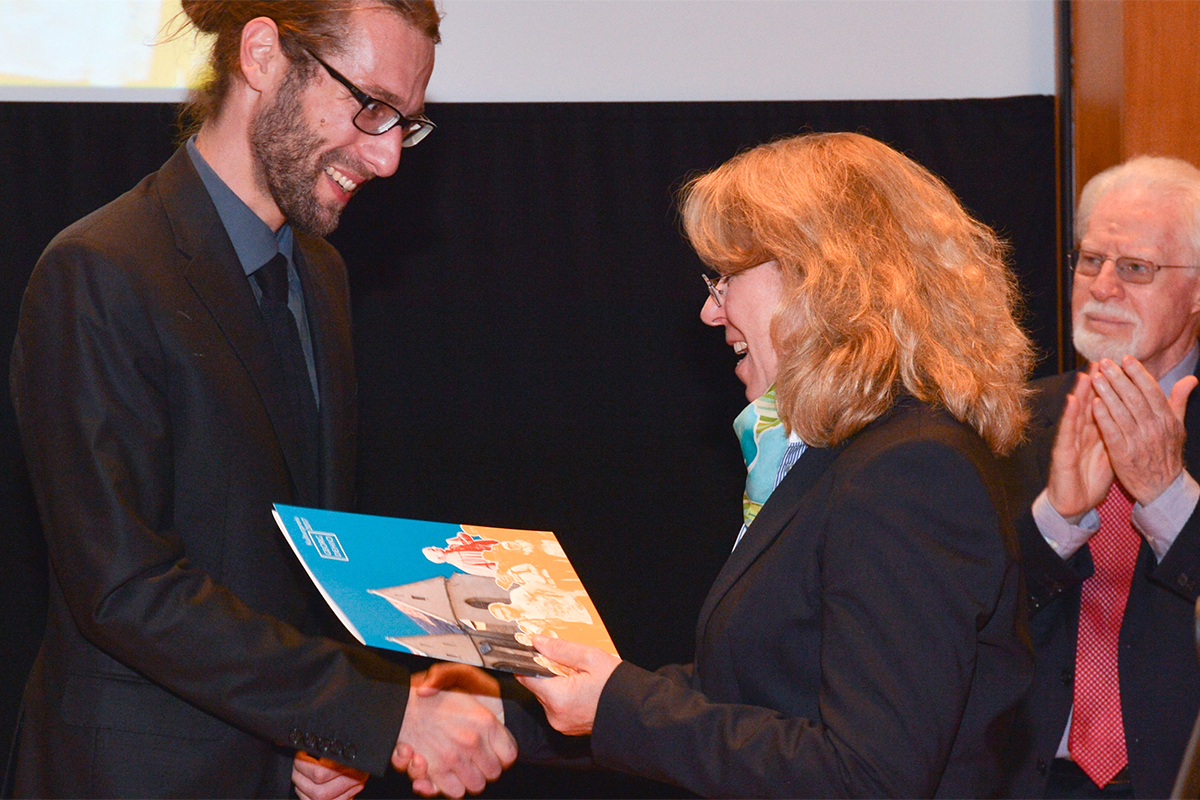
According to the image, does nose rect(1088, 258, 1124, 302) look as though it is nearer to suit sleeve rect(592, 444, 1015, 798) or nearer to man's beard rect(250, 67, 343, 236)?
suit sleeve rect(592, 444, 1015, 798)

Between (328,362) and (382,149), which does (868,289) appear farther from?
(328,362)

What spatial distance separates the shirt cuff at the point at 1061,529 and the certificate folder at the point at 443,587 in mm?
1139

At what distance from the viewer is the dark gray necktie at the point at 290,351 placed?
82.7 inches

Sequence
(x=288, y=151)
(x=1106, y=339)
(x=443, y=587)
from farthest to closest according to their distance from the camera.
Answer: (x=1106, y=339) → (x=288, y=151) → (x=443, y=587)

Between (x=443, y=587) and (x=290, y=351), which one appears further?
(x=290, y=351)

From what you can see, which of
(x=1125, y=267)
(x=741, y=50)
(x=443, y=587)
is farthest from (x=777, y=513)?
(x=741, y=50)

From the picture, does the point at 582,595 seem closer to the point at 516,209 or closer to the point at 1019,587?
the point at 1019,587

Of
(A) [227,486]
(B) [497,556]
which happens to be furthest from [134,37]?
(B) [497,556]

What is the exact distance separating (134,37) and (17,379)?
2.17 m

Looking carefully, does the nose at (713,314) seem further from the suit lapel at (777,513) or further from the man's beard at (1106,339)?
the man's beard at (1106,339)

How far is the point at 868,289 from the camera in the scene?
1567 mm

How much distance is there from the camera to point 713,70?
3.95m

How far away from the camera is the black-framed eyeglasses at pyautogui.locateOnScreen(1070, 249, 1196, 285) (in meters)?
2.67

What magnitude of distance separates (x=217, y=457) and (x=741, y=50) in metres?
2.78
